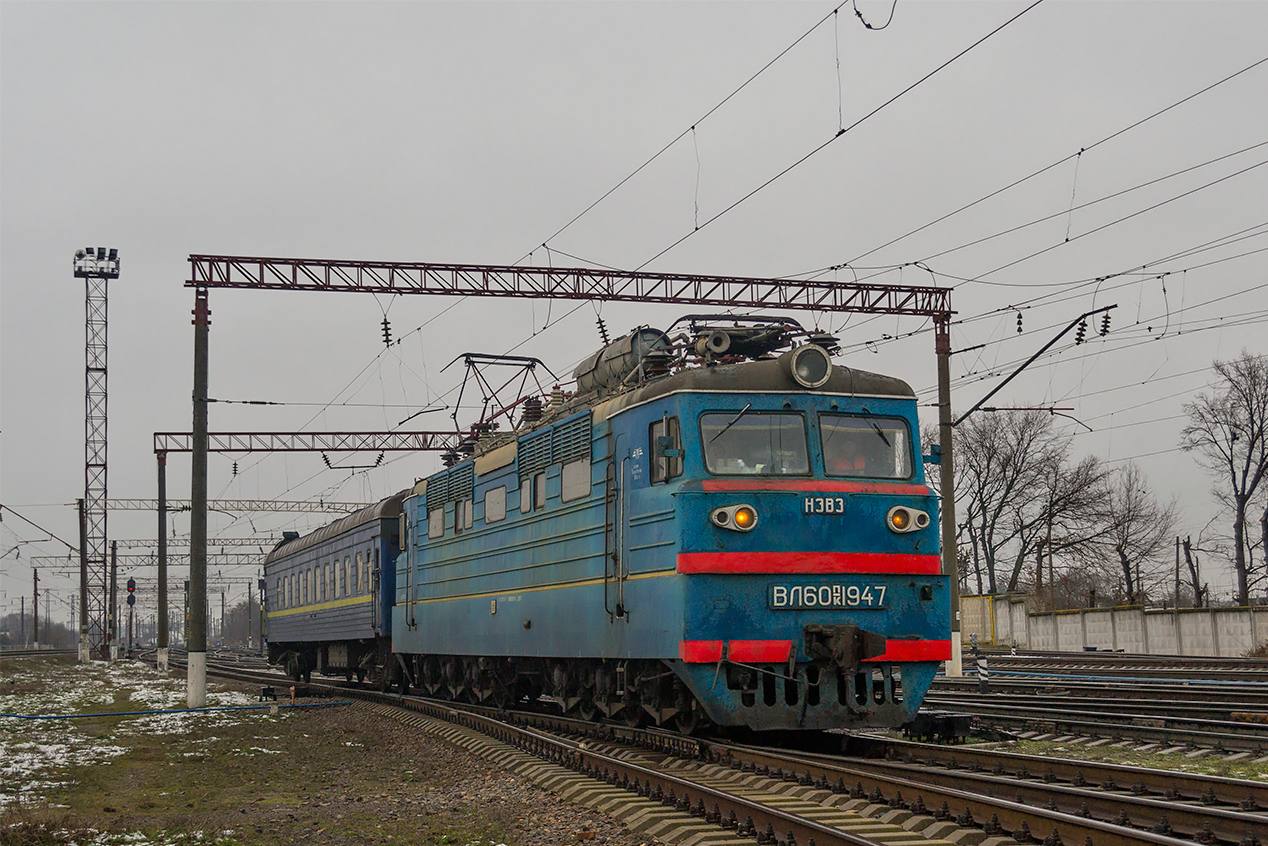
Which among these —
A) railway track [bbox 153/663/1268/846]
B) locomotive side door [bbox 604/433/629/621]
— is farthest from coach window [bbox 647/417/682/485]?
railway track [bbox 153/663/1268/846]

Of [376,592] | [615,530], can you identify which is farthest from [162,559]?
[615,530]

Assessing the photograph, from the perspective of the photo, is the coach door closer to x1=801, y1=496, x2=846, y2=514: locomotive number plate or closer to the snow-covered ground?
the snow-covered ground


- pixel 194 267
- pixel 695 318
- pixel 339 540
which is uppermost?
pixel 194 267

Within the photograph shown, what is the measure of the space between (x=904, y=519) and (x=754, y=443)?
1773mm

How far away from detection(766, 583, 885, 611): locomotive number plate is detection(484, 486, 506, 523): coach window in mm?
6376

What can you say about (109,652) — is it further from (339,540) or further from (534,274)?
(534,274)

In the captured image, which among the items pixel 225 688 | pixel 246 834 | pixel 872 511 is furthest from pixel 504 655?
pixel 225 688

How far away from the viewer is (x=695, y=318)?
14.5 m

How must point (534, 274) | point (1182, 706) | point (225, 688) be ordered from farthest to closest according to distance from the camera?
point (225, 688) < point (534, 274) < point (1182, 706)

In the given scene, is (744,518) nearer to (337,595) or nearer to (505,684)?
(505,684)

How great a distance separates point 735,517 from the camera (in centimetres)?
1248

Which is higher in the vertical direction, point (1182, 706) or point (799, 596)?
point (799, 596)

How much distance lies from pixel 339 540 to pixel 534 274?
7.72m

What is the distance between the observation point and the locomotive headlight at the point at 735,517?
12.4 m
